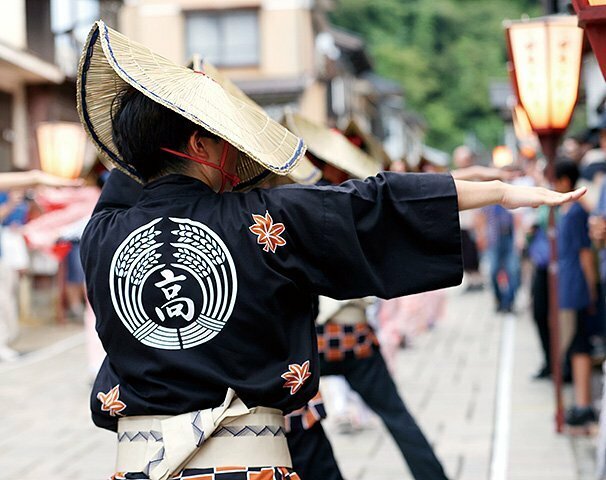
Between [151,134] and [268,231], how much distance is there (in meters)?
0.43

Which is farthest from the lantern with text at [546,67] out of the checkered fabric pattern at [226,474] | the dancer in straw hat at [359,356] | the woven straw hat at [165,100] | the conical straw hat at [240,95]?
the checkered fabric pattern at [226,474]

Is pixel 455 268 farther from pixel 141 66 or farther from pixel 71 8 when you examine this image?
pixel 71 8

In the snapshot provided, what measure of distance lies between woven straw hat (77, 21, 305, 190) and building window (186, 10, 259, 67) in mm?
23558

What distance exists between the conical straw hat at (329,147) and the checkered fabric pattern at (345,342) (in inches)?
32.3

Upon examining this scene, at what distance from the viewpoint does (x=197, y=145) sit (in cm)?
270

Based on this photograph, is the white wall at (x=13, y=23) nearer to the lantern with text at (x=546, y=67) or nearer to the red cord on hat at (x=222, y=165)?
the lantern with text at (x=546, y=67)

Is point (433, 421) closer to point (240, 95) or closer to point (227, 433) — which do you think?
point (240, 95)

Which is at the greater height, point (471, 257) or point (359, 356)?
point (359, 356)

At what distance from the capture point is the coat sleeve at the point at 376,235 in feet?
8.43

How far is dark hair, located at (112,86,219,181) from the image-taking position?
2.65 meters

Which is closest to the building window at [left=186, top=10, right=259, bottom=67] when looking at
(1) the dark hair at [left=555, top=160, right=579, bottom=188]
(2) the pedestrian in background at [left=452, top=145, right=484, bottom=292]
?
(2) the pedestrian in background at [left=452, top=145, right=484, bottom=292]

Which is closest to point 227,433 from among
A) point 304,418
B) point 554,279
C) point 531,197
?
point 531,197

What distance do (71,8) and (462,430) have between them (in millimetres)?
15392

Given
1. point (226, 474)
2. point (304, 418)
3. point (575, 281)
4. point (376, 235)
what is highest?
point (376, 235)
